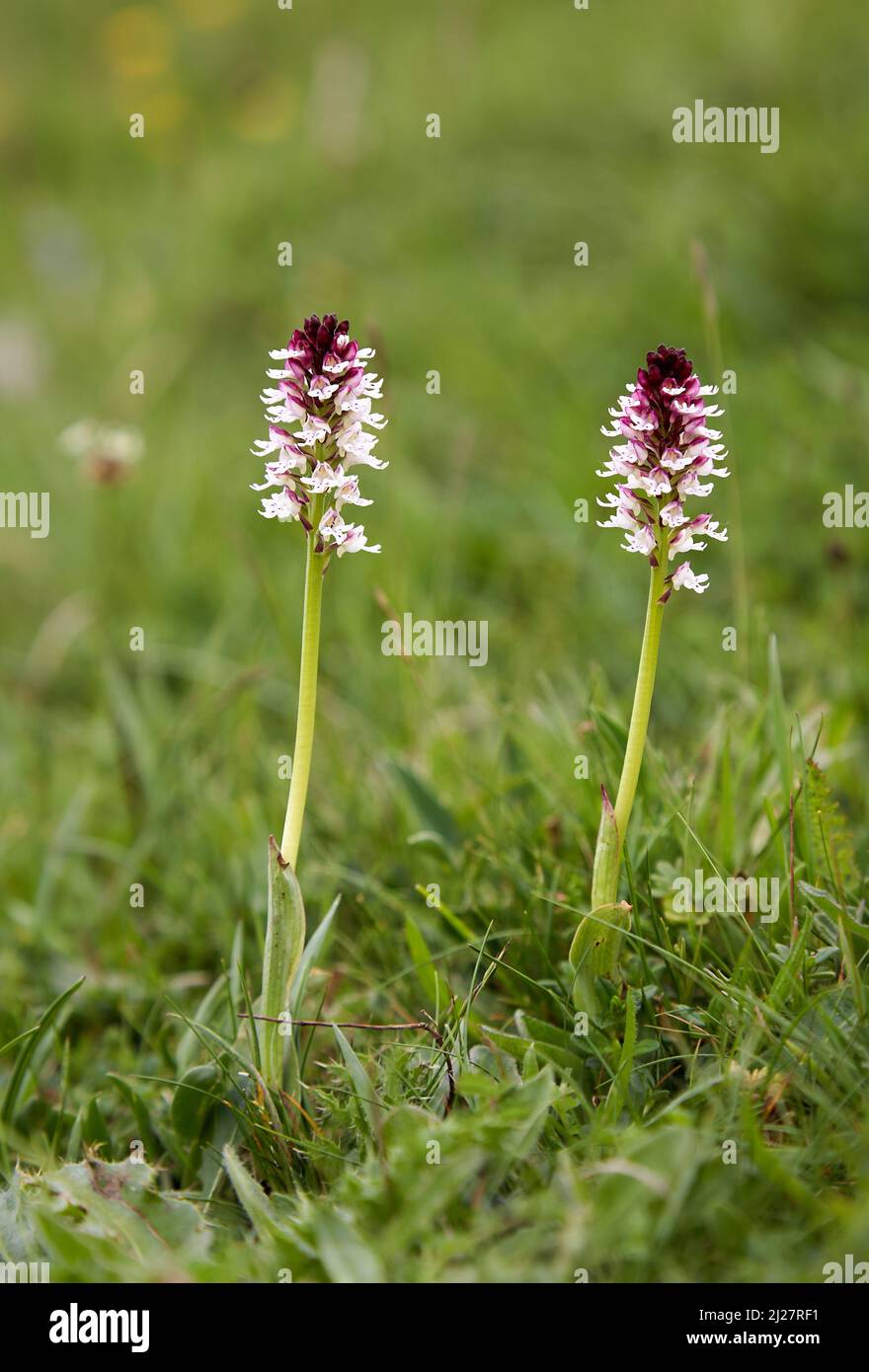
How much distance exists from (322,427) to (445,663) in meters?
1.94

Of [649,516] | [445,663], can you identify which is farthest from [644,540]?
[445,663]

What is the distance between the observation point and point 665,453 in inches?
76.8

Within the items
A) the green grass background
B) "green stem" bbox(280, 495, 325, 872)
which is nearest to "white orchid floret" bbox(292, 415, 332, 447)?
"green stem" bbox(280, 495, 325, 872)

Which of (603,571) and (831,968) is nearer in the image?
(831,968)

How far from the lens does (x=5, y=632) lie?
15.9 ft

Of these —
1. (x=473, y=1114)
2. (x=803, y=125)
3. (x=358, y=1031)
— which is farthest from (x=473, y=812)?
(x=803, y=125)

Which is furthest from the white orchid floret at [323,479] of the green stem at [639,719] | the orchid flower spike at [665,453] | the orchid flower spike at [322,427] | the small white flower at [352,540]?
the green stem at [639,719]

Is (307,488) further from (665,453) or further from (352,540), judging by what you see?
(665,453)

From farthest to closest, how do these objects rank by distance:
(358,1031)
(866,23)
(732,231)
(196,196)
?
(196,196) < (866,23) < (732,231) < (358,1031)

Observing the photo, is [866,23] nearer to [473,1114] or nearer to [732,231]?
[732,231]

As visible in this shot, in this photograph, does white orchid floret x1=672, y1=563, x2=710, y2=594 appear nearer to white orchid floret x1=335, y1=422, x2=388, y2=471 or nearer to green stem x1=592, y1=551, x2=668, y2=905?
green stem x1=592, y1=551, x2=668, y2=905

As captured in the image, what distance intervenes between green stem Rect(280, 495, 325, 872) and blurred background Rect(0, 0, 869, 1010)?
1.63ft

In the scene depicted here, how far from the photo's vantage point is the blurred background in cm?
315

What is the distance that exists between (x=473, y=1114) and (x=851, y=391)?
2847mm
